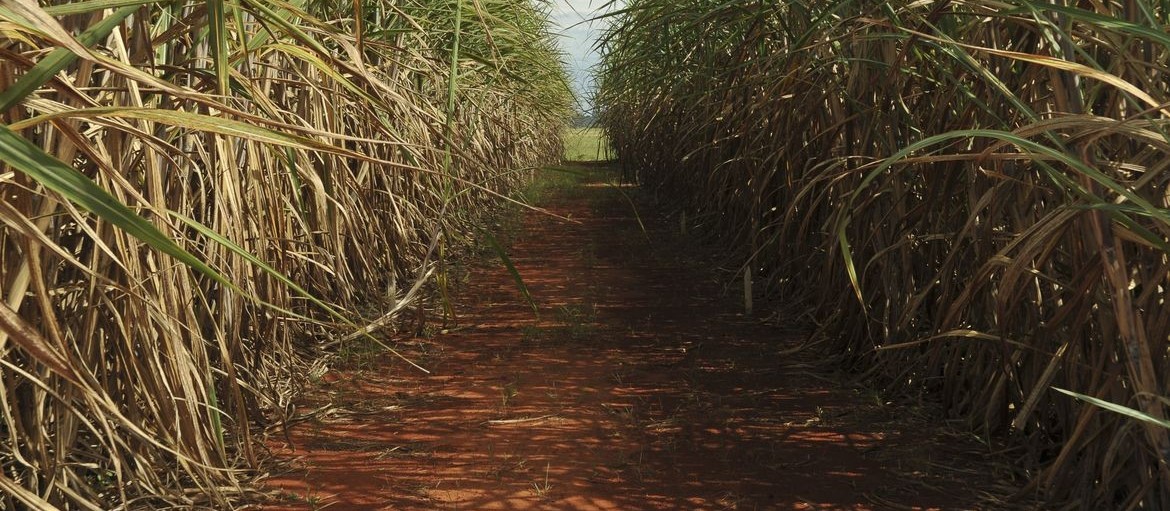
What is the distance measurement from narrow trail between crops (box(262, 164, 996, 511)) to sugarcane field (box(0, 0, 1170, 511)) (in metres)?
0.01

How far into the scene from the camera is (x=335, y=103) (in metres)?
3.51

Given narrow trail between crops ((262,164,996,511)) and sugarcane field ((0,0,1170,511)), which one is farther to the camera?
narrow trail between crops ((262,164,996,511))

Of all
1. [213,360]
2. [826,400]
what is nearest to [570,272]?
[826,400]

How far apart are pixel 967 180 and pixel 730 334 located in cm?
152

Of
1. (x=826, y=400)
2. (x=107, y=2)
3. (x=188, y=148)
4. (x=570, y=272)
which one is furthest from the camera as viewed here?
(x=570, y=272)

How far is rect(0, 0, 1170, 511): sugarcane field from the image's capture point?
5.34ft

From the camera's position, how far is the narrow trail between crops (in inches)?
92.1

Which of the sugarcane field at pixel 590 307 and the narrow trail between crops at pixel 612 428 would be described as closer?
the sugarcane field at pixel 590 307

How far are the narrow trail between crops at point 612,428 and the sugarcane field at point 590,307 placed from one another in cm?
1

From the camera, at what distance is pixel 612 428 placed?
2.83 m

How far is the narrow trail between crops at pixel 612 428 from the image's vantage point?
234 centimetres

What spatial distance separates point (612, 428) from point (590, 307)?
5.83 feet

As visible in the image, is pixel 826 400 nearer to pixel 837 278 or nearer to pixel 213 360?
pixel 837 278

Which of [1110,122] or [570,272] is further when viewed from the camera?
[570,272]
